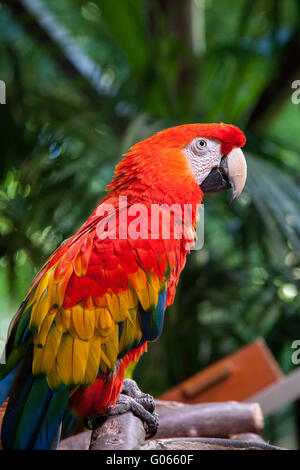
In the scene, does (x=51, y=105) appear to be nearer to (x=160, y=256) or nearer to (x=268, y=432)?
Answer: (x=160, y=256)

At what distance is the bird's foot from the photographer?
1.69 ft

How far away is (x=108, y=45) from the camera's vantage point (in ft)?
4.15

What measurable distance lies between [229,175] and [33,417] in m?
0.32

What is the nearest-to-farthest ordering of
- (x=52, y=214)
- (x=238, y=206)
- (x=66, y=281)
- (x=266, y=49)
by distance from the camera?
(x=66, y=281), (x=52, y=214), (x=238, y=206), (x=266, y=49)

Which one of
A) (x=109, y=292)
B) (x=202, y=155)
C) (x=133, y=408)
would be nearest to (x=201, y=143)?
(x=202, y=155)

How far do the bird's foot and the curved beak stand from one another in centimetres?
26

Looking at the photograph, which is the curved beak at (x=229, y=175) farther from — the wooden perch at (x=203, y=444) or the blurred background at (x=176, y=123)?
the wooden perch at (x=203, y=444)

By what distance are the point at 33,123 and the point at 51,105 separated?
96 mm

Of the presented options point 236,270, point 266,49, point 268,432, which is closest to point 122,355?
point 236,270

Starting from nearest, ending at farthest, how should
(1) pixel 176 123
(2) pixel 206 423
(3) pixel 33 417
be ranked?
(3) pixel 33 417, (2) pixel 206 423, (1) pixel 176 123

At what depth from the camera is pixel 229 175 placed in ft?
1.70

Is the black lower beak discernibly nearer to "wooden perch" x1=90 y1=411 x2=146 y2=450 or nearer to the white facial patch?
the white facial patch
